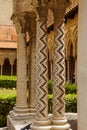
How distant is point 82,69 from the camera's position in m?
2.79

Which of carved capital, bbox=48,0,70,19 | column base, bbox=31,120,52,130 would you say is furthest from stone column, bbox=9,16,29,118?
column base, bbox=31,120,52,130

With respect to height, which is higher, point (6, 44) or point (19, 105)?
point (6, 44)

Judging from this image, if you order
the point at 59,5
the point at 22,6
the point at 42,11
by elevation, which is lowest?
the point at 42,11

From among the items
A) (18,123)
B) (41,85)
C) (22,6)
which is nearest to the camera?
(41,85)

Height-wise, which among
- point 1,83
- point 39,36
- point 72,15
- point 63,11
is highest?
point 72,15

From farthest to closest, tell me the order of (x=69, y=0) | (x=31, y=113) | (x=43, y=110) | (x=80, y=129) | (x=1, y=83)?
(x=1, y=83) < (x=31, y=113) < (x=69, y=0) < (x=43, y=110) < (x=80, y=129)

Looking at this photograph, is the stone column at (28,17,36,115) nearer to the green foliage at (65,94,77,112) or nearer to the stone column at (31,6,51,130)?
the stone column at (31,6,51,130)

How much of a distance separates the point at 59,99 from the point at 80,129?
258 centimetres

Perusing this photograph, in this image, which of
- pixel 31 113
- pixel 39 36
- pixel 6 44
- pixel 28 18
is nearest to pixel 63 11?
pixel 39 36

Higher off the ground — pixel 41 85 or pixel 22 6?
pixel 22 6

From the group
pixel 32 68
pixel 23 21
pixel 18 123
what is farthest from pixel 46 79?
pixel 23 21

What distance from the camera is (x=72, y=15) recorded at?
2222cm

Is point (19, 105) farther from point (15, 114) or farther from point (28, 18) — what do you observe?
point (28, 18)

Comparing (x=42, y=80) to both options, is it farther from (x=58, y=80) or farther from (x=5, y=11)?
(x=5, y=11)
